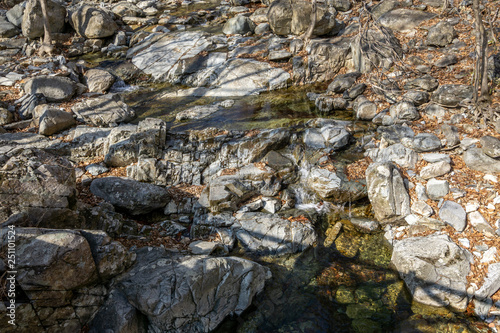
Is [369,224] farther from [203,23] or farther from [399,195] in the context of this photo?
[203,23]

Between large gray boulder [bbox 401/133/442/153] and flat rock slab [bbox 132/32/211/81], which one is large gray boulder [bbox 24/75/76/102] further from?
large gray boulder [bbox 401/133/442/153]

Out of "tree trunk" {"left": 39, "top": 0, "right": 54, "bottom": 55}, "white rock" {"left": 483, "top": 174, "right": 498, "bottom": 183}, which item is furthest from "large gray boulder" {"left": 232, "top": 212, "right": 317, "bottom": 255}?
"tree trunk" {"left": 39, "top": 0, "right": 54, "bottom": 55}

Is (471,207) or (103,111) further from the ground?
(103,111)

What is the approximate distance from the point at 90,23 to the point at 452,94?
61.8 feet

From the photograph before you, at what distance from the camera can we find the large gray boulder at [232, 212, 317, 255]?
680 cm

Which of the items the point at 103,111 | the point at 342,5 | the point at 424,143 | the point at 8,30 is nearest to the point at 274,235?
the point at 424,143

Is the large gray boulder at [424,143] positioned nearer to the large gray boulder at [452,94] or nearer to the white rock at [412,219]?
the large gray boulder at [452,94]

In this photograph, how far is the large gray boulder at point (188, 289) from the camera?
195 inches

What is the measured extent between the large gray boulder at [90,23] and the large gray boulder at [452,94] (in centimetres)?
1765

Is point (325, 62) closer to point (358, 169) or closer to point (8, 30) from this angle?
point (358, 169)

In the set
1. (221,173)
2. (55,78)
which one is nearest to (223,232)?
(221,173)

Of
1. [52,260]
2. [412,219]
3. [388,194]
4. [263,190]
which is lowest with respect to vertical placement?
[263,190]

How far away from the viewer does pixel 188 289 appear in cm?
511

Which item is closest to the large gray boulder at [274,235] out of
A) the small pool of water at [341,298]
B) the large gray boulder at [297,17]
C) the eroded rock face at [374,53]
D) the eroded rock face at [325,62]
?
the small pool of water at [341,298]
